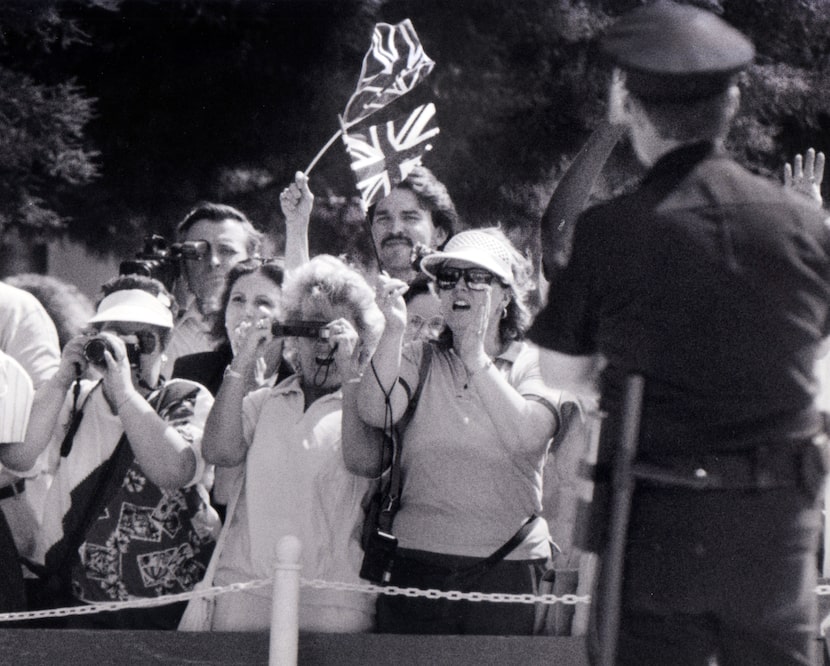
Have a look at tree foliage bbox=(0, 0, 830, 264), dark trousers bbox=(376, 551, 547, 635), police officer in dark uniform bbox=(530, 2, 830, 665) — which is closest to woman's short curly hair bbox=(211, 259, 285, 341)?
dark trousers bbox=(376, 551, 547, 635)

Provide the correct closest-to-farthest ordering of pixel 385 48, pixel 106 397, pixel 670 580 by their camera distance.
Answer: pixel 670 580 → pixel 106 397 → pixel 385 48

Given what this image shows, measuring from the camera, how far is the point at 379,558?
461 cm

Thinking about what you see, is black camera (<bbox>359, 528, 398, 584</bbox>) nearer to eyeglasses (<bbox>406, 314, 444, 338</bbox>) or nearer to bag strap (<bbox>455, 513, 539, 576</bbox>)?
bag strap (<bbox>455, 513, 539, 576</bbox>)

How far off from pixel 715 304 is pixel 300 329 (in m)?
2.27

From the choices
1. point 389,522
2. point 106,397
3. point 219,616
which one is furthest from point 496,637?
point 106,397

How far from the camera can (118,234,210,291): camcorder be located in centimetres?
585

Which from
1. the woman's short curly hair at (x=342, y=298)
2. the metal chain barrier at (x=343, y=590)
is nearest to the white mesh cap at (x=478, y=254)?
the woman's short curly hair at (x=342, y=298)

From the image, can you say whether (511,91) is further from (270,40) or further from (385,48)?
(385,48)

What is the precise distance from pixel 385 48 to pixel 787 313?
3.64 m

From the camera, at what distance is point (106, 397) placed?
509 centimetres

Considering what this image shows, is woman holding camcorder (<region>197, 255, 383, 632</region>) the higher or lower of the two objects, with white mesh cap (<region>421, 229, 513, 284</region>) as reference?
lower

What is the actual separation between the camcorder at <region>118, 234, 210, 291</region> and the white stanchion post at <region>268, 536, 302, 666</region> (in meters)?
1.73

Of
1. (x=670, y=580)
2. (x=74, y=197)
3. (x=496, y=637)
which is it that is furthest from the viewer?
(x=74, y=197)

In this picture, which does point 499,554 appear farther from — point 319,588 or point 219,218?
point 219,218
